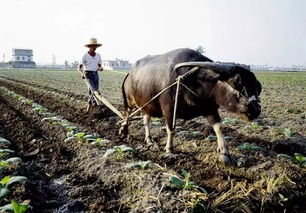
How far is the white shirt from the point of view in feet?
33.5

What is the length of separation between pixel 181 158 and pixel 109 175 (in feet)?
4.79

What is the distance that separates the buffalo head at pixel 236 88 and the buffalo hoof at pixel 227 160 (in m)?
0.81

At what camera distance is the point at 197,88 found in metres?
5.54

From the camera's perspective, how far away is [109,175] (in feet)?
16.5

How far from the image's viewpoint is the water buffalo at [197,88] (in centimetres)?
482

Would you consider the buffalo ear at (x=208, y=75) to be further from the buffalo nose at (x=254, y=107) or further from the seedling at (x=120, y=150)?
the seedling at (x=120, y=150)

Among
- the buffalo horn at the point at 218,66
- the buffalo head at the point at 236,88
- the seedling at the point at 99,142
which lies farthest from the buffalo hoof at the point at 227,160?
the seedling at the point at 99,142

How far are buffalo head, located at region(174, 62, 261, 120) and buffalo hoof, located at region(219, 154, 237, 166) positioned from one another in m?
0.81

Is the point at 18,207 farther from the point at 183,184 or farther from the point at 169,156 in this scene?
the point at 169,156

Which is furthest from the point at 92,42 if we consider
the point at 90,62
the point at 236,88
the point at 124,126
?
the point at 236,88

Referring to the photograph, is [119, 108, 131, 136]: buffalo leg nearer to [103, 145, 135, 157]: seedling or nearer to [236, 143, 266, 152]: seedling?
[103, 145, 135, 157]: seedling

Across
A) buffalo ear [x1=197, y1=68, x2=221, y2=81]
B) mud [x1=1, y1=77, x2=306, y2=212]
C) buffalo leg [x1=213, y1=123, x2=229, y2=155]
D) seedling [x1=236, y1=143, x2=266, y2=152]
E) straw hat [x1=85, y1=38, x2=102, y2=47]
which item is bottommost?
mud [x1=1, y1=77, x2=306, y2=212]

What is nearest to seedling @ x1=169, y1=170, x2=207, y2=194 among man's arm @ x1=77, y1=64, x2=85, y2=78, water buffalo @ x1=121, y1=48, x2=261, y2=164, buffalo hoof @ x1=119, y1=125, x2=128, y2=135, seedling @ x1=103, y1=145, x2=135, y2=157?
water buffalo @ x1=121, y1=48, x2=261, y2=164

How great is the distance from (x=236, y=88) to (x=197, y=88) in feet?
2.69
